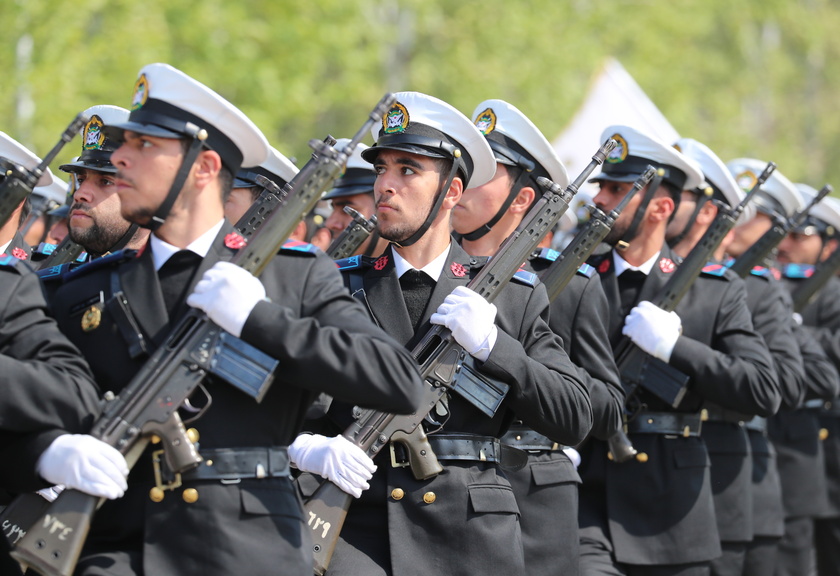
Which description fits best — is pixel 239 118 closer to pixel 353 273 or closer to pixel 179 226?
pixel 179 226

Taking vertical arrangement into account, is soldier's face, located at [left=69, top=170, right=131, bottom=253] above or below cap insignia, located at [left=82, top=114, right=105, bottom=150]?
below

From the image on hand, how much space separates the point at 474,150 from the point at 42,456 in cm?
227

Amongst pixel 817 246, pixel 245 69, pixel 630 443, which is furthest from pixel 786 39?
Answer: pixel 630 443

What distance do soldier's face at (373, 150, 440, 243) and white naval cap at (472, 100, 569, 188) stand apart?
99cm

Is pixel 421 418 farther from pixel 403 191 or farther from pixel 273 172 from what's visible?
pixel 273 172

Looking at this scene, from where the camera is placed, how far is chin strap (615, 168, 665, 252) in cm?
718

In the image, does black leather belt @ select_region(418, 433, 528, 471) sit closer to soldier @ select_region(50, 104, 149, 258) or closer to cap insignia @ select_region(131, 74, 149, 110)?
soldier @ select_region(50, 104, 149, 258)

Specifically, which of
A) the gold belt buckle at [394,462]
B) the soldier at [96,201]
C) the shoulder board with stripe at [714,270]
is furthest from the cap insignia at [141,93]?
the shoulder board with stripe at [714,270]

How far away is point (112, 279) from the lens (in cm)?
454

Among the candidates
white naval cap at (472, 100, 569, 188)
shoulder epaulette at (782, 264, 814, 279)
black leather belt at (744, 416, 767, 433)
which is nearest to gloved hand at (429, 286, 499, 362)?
white naval cap at (472, 100, 569, 188)

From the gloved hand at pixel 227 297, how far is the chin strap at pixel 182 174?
0.28 meters

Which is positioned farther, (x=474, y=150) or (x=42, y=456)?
(x=474, y=150)

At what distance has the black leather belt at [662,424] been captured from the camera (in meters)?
7.08

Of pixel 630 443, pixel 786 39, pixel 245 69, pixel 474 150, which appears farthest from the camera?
pixel 786 39
